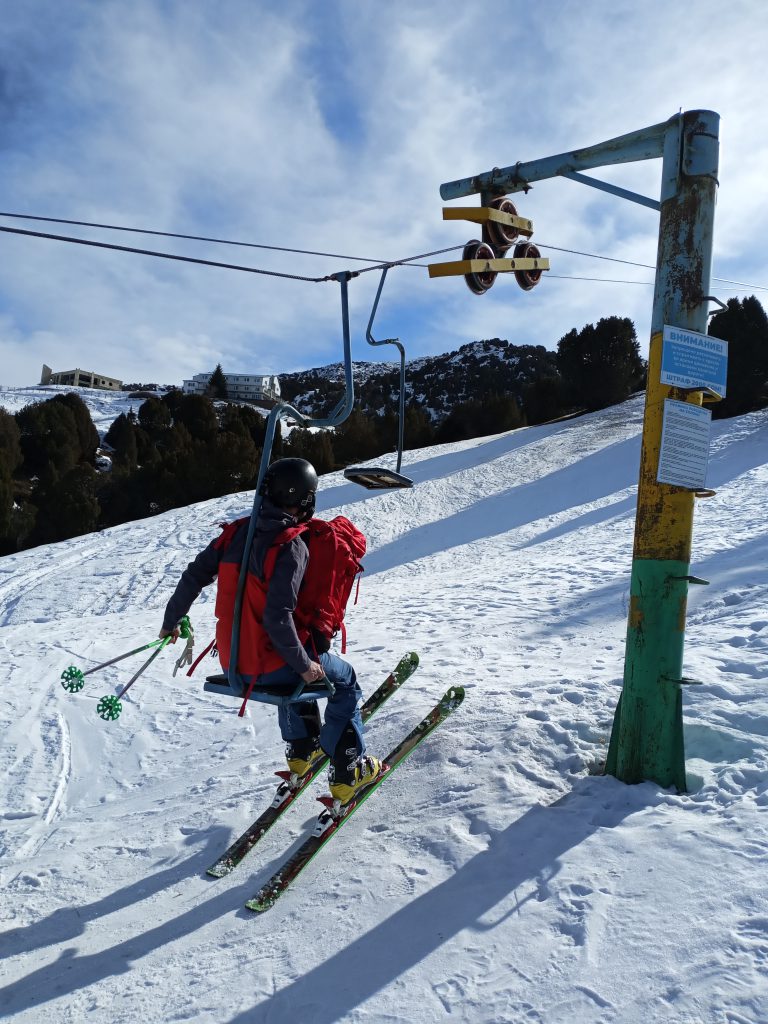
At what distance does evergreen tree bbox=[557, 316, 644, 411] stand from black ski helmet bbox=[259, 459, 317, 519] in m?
30.0

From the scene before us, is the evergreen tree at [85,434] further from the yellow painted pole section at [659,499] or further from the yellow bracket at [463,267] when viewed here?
the yellow painted pole section at [659,499]

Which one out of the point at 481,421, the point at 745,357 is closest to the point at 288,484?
the point at 745,357

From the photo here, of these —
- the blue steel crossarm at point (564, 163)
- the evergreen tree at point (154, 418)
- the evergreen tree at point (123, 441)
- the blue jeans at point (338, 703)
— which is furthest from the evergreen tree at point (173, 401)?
the blue jeans at point (338, 703)

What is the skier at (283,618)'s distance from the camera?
128 inches

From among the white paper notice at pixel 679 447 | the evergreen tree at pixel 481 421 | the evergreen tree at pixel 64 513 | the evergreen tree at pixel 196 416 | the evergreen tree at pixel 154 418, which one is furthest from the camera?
the evergreen tree at pixel 154 418

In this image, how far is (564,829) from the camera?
3.36 m

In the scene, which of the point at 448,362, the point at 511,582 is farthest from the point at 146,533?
the point at 448,362

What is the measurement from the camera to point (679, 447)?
3.55 m

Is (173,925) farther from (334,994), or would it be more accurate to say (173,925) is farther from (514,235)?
(514,235)

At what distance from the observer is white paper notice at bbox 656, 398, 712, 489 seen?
3.54 metres

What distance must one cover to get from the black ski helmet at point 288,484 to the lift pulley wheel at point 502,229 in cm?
203

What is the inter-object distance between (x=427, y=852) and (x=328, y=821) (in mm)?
540

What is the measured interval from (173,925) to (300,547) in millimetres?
1755

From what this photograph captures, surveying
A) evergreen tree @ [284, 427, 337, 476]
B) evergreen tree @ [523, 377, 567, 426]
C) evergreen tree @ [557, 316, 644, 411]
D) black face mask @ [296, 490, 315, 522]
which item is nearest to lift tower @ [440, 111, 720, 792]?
black face mask @ [296, 490, 315, 522]
